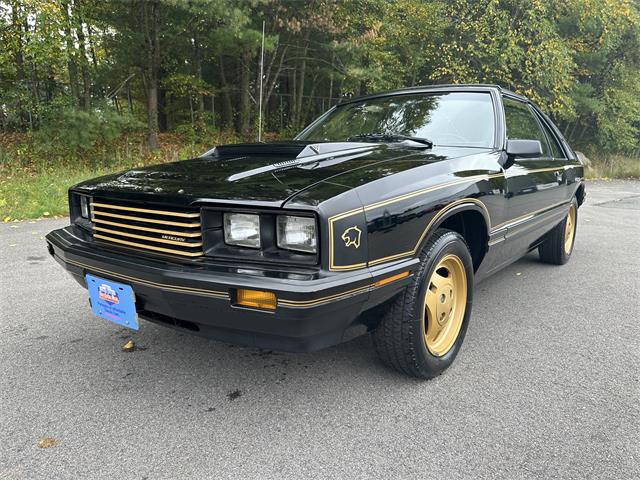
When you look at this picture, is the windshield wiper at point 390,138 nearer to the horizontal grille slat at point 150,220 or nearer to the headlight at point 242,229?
the headlight at point 242,229

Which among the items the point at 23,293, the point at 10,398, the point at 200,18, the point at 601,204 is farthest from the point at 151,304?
the point at 200,18

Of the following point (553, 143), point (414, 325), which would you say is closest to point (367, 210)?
point (414, 325)

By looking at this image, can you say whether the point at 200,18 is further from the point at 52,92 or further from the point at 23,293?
the point at 23,293

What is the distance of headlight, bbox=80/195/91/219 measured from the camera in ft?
8.16

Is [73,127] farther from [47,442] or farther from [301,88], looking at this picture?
[47,442]

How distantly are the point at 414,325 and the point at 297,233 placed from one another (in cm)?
72

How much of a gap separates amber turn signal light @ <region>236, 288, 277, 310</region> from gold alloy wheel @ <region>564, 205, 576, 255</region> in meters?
3.78

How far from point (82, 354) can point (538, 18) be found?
15549 millimetres

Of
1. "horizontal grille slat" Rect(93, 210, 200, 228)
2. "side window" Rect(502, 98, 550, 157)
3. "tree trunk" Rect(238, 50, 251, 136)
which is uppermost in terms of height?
"tree trunk" Rect(238, 50, 251, 136)

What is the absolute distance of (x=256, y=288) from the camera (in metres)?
1.66

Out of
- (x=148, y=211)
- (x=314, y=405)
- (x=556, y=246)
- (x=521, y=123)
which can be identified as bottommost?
(x=314, y=405)

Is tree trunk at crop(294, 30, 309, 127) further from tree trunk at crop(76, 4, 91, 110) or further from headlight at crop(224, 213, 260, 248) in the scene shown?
headlight at crop(224, 213, 260, 248)

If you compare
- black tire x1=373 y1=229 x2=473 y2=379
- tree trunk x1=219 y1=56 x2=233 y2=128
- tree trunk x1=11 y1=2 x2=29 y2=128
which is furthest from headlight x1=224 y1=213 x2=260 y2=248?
tree trunk x1=219 y1=56 x2=233 y2=128

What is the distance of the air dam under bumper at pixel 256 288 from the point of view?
1.66 meters
